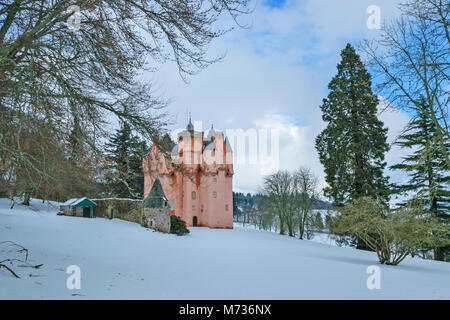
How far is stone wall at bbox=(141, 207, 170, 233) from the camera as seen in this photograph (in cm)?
2131

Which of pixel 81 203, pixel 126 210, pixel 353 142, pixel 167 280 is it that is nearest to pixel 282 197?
pixel 353 142

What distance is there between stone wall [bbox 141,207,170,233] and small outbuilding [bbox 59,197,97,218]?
14.5 ft

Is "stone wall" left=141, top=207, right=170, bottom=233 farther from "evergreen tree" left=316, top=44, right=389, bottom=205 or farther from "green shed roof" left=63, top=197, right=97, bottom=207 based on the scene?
"evergreen tree" left=316, top=44, right=389, bottom=205

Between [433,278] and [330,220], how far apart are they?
6141 millimetres

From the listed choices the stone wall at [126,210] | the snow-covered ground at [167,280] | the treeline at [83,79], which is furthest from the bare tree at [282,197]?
the treeline at [83,79]

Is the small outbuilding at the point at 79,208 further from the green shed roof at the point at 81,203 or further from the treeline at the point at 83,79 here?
the treeline at the point at 83,79

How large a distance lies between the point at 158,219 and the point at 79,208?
636 centimetres

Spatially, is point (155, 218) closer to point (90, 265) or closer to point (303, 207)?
point (90, 265)

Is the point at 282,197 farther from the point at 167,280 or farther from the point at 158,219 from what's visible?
the point at 167,280

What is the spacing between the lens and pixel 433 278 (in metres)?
10.3

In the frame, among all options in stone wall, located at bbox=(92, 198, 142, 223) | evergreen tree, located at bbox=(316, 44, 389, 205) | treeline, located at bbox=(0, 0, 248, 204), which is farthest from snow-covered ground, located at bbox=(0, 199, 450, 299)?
stone wall, located at bbox=(92, 198, 142, 223)

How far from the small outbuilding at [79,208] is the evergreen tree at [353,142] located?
19.4m

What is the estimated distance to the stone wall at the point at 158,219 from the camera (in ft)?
69.9

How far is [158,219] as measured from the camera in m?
21.5
